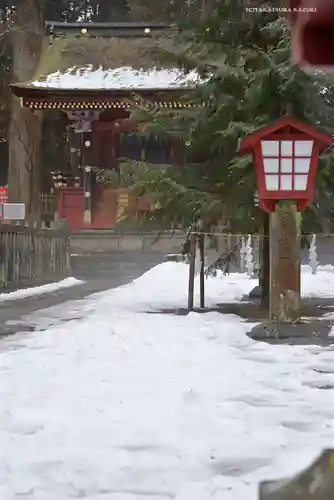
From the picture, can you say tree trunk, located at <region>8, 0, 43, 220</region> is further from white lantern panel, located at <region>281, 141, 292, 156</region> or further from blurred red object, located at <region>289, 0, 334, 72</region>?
blurred red object, located at <region>289, 0, 334, 72</region>

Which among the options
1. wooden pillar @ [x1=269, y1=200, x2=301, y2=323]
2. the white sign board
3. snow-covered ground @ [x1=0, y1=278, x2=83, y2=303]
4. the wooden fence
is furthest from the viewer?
the white sign board

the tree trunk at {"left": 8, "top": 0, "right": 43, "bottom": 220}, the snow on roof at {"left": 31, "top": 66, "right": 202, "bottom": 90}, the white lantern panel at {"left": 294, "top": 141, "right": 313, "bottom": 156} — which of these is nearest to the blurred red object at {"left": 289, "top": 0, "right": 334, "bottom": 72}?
the white lantern panel at {"left": 294, "top": 141, "right": 313, "bottom": 156}

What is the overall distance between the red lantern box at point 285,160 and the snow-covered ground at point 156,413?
1734mm

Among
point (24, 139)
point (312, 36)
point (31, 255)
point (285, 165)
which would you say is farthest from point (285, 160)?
point (24, 139)

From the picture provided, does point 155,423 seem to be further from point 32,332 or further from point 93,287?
point 93,287

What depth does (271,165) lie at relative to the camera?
8.36 meters

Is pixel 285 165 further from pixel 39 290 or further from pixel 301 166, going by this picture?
pixel 39 290

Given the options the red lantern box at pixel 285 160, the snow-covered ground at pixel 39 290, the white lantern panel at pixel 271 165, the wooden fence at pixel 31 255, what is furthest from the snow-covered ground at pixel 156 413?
the wooden fence at pixel 31 255

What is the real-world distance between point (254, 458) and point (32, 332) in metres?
5.46

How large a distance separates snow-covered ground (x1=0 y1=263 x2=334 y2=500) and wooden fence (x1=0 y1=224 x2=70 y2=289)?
6633 mm

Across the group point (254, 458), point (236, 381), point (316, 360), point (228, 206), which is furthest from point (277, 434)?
point (228, 206)

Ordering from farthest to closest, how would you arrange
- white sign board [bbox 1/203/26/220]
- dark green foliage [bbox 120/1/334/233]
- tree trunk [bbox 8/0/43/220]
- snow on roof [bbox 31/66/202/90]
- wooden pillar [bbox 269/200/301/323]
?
tree trunk [bbox 8/0/43/220], snow on roof [bbox 31/66/202/90], white sign board [bbox 1/203/26/220], dark green foliage [bbox 120/1/334/233], wooden pillar [bbox 269/200/301/323]

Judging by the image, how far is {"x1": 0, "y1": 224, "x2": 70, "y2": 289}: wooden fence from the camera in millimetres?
14844

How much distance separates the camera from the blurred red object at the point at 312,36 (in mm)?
2953
